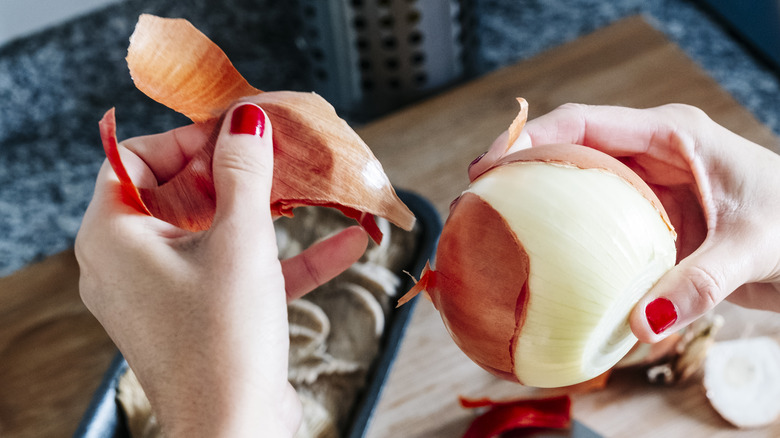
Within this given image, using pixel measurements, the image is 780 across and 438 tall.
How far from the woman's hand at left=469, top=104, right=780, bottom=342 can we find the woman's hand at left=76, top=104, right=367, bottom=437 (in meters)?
0.23

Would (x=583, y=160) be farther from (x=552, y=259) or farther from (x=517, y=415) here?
(x=517, y=415)

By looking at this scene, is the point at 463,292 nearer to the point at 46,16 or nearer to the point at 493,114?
the point at 493,114

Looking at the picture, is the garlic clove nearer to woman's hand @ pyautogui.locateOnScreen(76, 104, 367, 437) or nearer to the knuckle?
the knuckle

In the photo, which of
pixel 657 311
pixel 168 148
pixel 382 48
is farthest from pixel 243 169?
pixel 382 48

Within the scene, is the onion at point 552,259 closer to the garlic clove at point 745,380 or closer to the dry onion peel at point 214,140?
the dry onion peel at point 214,140

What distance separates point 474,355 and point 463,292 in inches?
3.0

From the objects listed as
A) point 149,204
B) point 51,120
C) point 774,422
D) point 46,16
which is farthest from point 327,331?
point 46,16

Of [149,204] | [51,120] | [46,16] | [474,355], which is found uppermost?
[149,204]

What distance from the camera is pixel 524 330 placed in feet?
1.82

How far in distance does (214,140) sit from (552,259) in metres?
0.32

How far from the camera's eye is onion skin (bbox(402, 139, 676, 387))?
1.76 feet

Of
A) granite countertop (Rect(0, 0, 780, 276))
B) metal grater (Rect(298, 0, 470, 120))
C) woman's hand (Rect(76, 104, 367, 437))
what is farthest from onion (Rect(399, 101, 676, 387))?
granite countertop (Rect(0, 0, 780, 276))

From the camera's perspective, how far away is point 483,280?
1.84 ft

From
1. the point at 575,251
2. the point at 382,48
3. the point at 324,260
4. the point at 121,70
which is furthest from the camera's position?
the point at 121,70
